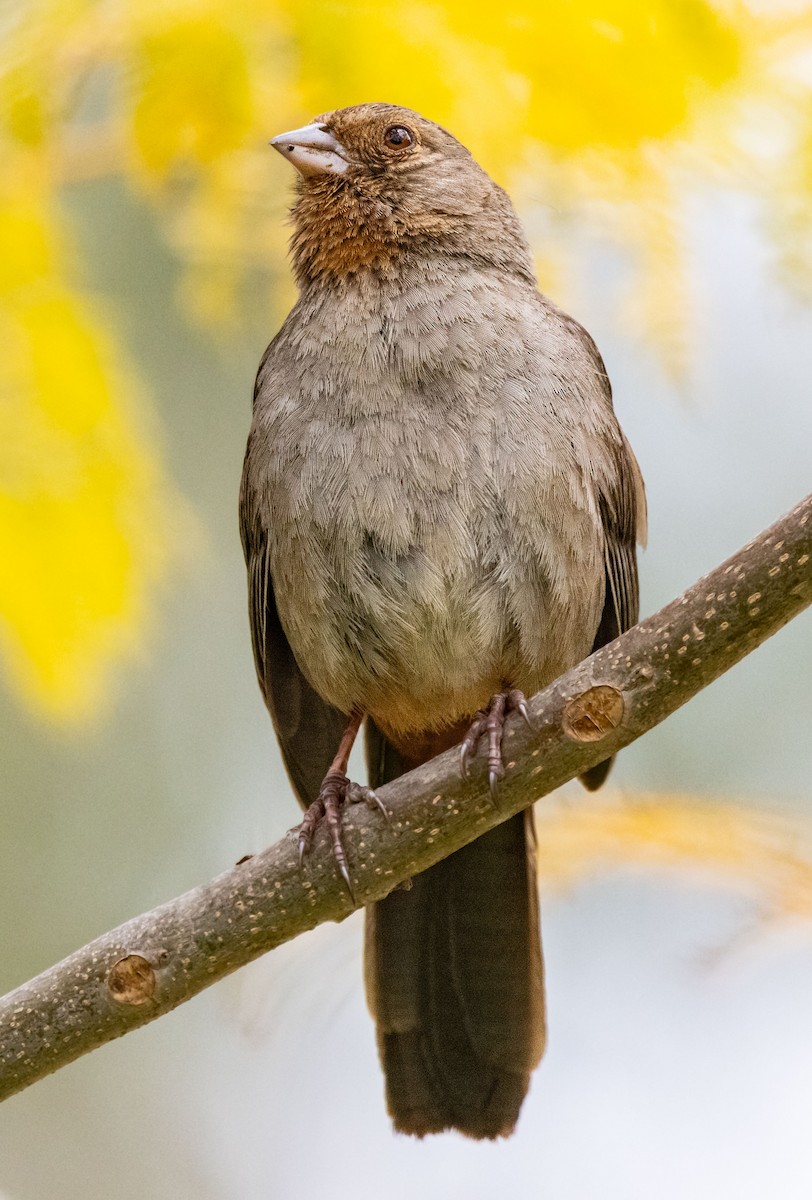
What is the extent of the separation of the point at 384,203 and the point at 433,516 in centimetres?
112

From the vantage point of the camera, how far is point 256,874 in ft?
11.1

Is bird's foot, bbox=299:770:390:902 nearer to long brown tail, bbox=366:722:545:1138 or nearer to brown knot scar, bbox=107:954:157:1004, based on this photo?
brown knot scar, bbox=107:954:157:1004

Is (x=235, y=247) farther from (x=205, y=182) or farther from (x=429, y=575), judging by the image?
(x=429, y=575)

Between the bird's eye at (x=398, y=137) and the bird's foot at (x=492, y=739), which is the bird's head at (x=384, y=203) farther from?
the bird's foot at (x=492, y=739)

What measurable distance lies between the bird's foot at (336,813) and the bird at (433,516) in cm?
2

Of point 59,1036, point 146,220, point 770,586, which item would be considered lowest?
point 59,1036

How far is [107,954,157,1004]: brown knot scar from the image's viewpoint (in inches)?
127

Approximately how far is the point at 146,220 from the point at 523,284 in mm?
1167

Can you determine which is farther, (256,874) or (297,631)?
(297,631)

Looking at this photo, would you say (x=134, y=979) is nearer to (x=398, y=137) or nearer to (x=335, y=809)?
(x=335, y=809)

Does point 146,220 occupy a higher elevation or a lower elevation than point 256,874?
higher

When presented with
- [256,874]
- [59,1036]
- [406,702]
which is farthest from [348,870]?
[406,702]

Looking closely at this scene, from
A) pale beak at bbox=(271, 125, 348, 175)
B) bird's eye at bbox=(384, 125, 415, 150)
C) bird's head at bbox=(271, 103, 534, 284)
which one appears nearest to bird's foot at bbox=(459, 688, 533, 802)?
bird's head at bbox=(271, 103, 534, 284)

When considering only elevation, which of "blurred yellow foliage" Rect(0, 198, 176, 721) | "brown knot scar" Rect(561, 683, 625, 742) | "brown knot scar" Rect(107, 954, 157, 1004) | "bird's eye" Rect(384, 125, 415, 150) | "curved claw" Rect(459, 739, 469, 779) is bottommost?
"brown knot scar" Rect(107, 954, 157, 1004)
